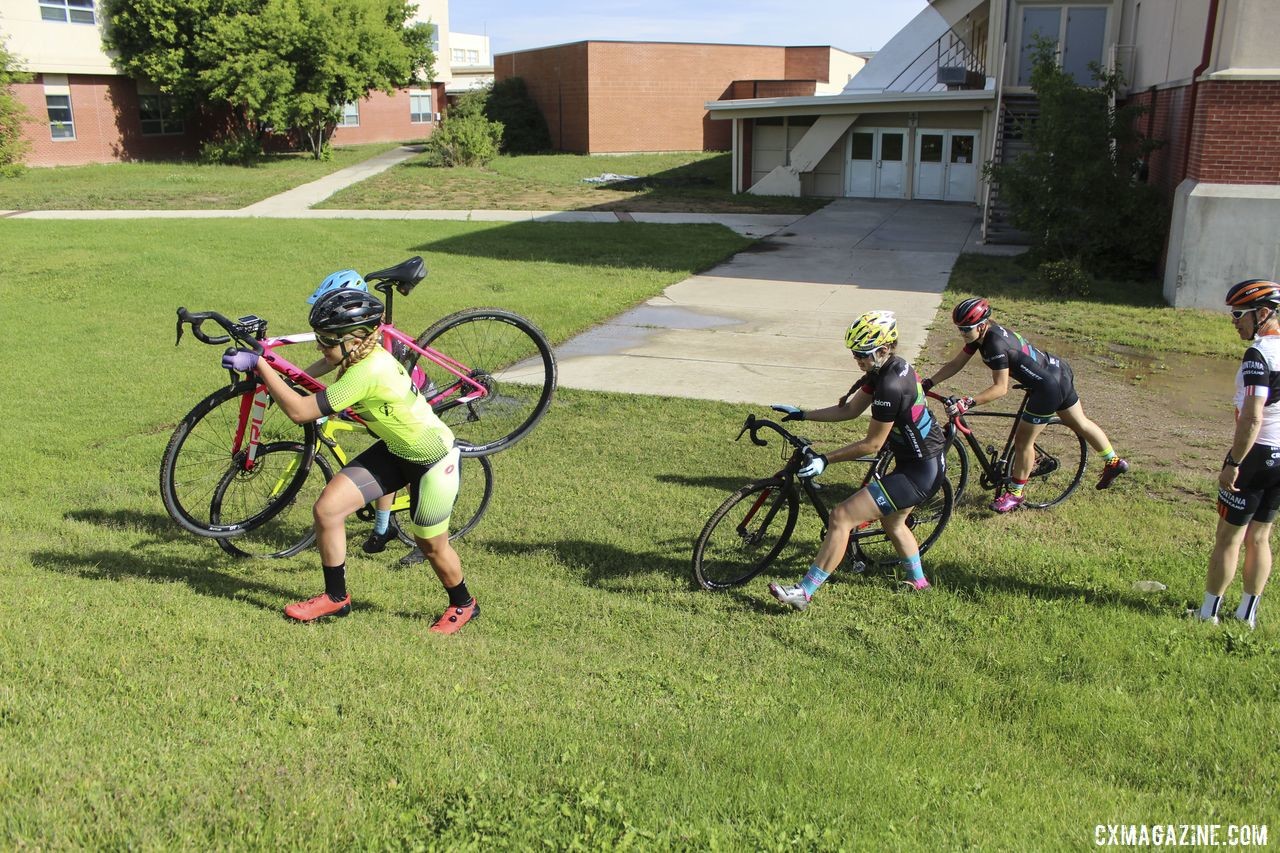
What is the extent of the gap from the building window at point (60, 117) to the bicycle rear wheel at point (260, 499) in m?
37.9

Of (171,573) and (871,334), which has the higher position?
(871,334)

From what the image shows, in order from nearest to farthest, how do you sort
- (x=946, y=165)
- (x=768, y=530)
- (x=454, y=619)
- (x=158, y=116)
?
(x=454, y=619), (x=768, y=530), (x=946, y=165), (x=158, y=116)

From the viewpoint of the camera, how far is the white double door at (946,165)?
28.4m

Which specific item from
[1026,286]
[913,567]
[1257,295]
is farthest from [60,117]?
[1257,295]

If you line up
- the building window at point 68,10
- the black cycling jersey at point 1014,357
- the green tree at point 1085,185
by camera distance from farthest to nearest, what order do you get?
the building window at point 68,10 < the green tree at point 1085,185 < the black cycling jersey at point 1014,357

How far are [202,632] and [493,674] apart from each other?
1442 millimetres

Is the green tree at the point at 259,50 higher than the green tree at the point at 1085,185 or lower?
higher

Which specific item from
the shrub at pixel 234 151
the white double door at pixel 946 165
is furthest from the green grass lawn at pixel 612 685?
the shrub at pixel 234 151

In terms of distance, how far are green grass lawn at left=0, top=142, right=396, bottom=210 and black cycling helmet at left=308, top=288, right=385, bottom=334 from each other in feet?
78.5

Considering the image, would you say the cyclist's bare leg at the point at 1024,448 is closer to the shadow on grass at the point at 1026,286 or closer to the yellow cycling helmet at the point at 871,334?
the yellow cycling helmet at the point at 871,334

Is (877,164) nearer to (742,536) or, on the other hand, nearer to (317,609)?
(742,536)

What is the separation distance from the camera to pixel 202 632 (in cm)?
494

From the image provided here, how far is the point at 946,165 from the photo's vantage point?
94.2 feet

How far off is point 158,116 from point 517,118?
1568cm
